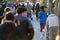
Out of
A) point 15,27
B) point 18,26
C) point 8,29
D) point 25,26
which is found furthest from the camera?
point 25,26

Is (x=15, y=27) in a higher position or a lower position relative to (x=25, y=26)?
higher

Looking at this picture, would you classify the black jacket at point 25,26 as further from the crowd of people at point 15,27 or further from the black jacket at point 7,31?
the black jacket at point 7,31

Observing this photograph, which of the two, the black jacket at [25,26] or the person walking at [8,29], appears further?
the black jacket at [25,26]

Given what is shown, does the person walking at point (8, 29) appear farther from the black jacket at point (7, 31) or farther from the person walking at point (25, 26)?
the person walking at point (25, 26)

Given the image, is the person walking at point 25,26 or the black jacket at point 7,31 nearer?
the black jacket at point 7,31

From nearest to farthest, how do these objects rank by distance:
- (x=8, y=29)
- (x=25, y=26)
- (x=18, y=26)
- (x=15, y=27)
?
(x=8, y=29)
(x=15, y=27)
(x=18, y=26)
(x=25, y=26)

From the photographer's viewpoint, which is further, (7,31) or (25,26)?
(25,26)

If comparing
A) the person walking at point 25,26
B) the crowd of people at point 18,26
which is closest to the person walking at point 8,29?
the crowd of people at point 18,26

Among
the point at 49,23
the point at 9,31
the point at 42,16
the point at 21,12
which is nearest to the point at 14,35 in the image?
the point at 9,31

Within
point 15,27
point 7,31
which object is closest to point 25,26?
point 15,27

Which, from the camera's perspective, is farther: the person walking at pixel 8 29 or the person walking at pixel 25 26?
the person walking at pixel 25 26

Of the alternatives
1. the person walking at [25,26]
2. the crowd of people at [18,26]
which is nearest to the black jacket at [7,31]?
the crowd of people at [18,26]

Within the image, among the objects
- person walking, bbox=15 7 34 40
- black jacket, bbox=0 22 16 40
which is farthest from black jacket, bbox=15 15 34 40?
black jacket, bbox=0 22 16 40

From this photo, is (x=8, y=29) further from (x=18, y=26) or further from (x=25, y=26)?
(x=25, y=26)
